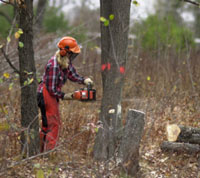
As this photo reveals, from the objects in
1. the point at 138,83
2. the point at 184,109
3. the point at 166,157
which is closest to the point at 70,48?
the point at 166,157

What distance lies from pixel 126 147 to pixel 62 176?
0.91m

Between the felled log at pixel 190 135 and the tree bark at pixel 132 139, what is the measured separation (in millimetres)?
969

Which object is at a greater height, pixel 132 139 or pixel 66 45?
pixel 66 45

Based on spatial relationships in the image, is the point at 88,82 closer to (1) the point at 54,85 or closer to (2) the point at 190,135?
(1) the point at 54,85

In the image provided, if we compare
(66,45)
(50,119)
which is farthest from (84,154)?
(66,45)

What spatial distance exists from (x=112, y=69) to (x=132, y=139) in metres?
0.99

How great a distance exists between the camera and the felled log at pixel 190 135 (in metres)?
4.36

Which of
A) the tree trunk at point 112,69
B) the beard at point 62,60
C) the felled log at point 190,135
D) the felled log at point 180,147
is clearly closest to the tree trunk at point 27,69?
the beard at point 62,60

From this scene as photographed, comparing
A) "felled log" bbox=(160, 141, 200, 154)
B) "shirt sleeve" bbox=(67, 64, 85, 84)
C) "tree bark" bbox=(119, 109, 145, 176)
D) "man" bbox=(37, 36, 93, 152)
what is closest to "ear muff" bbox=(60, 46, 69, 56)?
"man" bbox=(37, 36, 93, 152)

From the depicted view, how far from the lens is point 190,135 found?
4387mm

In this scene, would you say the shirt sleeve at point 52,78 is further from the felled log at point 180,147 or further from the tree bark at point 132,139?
the felled log at point 180,147

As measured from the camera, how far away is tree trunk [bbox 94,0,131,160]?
3.88 m

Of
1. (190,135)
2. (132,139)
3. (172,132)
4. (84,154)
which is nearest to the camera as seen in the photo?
(132,139)

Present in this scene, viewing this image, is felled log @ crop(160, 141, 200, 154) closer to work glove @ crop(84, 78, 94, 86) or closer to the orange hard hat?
work glove @ crop(84, 78, 94, 86)
